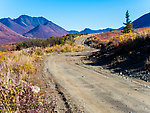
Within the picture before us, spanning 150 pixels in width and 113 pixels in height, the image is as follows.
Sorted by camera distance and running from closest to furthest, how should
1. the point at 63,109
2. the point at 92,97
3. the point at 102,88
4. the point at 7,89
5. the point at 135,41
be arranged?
the point at 7,89 → the point at 63,109 → the point at 92,97 → the point at 102,88 → the point at 135,41

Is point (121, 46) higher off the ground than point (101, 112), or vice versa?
point (121, 46)

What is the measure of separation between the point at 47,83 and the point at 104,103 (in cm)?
309

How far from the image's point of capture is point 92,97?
14.8 ft

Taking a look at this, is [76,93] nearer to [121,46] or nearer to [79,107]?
[79,107]

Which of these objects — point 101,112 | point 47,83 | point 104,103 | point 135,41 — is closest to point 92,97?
point 104,103

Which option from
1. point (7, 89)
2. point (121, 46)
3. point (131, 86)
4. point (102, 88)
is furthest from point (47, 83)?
point (121, 46)

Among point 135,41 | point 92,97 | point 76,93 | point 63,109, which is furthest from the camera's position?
point 135,41

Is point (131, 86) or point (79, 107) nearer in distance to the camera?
point (79, 107)

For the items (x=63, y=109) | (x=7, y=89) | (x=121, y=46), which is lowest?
(x=63, y=109)

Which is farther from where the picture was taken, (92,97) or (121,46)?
(121,46)

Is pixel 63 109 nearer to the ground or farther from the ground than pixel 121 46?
nearer to the ground

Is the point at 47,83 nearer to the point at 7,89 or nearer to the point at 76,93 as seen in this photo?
the point at 76,93

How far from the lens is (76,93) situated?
4.93 m

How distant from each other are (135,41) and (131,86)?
726 centimetres
